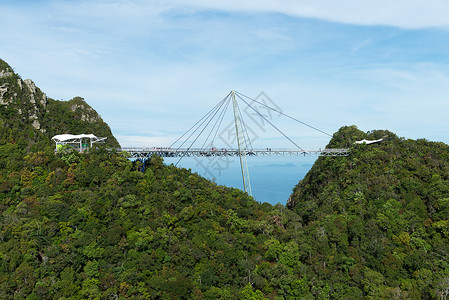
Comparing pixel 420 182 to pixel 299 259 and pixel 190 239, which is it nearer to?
pixel 299 259

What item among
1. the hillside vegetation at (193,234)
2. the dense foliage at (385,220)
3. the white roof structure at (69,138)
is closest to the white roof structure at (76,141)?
the white roof structure at (69,138)

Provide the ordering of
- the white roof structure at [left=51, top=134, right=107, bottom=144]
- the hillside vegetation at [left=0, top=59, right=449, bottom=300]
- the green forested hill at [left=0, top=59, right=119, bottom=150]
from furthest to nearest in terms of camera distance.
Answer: the green forested hill at [left=0, top=59, right=119, bottom=150] < the white roof structure at [left=51, top=134, right=107, bottom=144] < the hillside vegetation at [left=0, top=59, right=449, bottom=300]

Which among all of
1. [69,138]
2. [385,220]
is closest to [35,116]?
[69,138]

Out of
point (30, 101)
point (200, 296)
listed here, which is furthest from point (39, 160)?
point (200, 296)

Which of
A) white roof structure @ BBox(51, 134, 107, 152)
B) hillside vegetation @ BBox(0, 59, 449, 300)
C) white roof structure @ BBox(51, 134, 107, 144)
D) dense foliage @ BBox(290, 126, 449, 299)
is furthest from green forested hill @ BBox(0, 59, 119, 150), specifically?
dense foliage @ BBox(290, 126, 449, 299)

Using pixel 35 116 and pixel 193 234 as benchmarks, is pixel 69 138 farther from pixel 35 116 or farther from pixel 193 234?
pixel 193 234

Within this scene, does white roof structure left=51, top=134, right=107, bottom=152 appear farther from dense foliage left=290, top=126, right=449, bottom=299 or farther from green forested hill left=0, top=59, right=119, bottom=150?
dense foliage left=290, top=126, right=449, bottom=299
